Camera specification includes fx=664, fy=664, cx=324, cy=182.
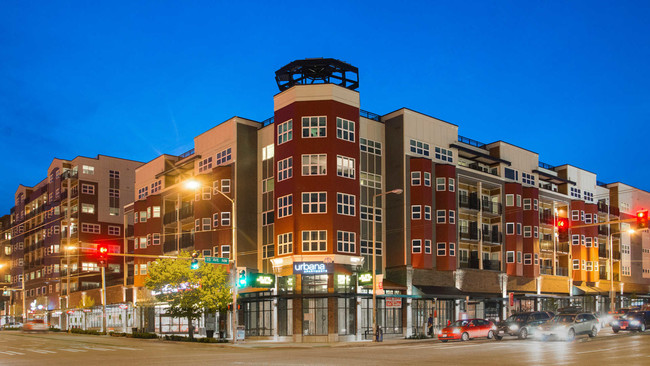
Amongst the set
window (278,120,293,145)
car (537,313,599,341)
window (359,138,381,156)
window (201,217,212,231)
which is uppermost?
window (278,120,293,145)

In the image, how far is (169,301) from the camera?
52156mm

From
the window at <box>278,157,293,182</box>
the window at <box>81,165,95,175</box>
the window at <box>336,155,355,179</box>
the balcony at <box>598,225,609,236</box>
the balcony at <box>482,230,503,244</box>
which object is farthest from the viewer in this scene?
the window at <box>81,165,95,175</box>

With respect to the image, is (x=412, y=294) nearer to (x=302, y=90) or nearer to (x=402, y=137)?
(x=402, y=137)

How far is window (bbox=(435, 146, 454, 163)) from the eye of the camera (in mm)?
62531

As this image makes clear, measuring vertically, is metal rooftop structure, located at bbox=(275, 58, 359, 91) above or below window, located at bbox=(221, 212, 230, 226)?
above

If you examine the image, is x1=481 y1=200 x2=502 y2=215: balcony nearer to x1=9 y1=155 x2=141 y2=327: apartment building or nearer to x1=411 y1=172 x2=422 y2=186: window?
x1=411 y1=172 x2=422 y2=186: window

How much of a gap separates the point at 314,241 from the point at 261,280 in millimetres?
5252

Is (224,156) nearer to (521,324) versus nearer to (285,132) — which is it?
(285,132)

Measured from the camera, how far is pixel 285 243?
177ft

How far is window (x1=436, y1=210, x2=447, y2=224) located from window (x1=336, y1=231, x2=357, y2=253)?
10322 millimetres

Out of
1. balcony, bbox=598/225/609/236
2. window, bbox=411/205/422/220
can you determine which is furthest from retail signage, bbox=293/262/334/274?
balcony, bbox=598/225/609/236

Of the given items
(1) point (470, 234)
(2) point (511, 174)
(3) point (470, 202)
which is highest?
(2) point (511, 174)

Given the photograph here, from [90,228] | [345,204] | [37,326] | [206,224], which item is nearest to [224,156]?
[206,224]

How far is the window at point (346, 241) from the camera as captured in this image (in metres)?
52.6
